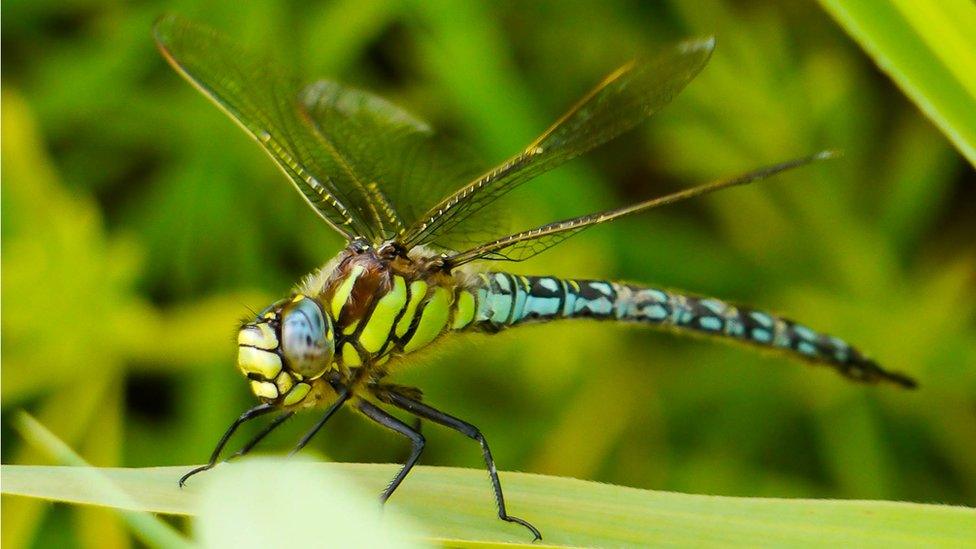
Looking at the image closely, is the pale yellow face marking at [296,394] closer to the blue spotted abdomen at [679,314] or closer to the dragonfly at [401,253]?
the dragonfly at [401,253]

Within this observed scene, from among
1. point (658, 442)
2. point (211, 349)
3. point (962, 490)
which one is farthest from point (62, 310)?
point (962, 490)

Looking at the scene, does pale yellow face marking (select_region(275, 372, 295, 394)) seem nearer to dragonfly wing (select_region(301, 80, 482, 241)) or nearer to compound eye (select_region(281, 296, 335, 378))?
compound eye (select_region(281, 296, 335, 378))

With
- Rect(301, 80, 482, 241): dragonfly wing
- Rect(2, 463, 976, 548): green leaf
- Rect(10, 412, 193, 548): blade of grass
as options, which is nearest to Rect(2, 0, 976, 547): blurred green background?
Rect(301, 80, 482, 241): dragonfly wing

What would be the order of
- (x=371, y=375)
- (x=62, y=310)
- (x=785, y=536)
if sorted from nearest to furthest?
1. (x=785, y=536)
2. (x=371, y=375)
3. (x=62, y=310)

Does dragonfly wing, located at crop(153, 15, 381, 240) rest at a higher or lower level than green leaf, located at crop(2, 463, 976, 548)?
higher

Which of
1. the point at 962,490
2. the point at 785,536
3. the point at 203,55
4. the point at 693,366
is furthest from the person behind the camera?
the point at 693,366

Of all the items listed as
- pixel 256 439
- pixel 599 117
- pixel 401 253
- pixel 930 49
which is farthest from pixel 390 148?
pixel 930 49

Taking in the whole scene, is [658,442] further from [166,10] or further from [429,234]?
[166,10]
